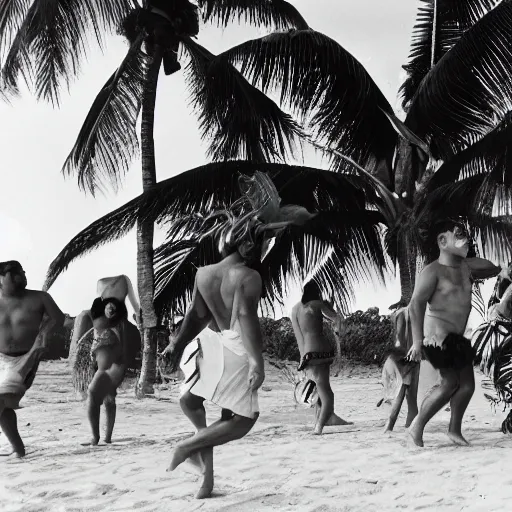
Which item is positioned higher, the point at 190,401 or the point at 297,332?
the point at 297,332

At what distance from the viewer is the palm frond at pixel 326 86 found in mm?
12398

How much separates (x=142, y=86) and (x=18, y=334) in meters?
7.63

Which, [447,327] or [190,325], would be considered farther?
[447,327]

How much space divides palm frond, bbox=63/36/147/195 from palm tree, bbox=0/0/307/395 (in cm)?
2

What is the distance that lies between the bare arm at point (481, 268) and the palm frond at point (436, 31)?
7.79 meters

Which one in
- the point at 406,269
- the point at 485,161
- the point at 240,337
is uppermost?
the point at 485,161

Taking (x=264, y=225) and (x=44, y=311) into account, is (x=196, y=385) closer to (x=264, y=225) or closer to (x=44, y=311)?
(x=264, y=225)

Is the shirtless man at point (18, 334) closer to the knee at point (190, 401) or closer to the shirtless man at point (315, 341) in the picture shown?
the shirtless man at point (315, 341)

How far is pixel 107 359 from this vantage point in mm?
7543

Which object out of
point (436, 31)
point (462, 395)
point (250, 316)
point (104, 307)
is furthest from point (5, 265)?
point (436, 31)

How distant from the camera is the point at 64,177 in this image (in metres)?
14.1

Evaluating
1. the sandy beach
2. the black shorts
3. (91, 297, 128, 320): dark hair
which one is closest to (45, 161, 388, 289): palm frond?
the sandy beach

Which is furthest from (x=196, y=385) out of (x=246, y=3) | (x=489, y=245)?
(x=246, y=3)

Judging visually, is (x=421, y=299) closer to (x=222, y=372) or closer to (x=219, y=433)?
(x=222, y=372)
